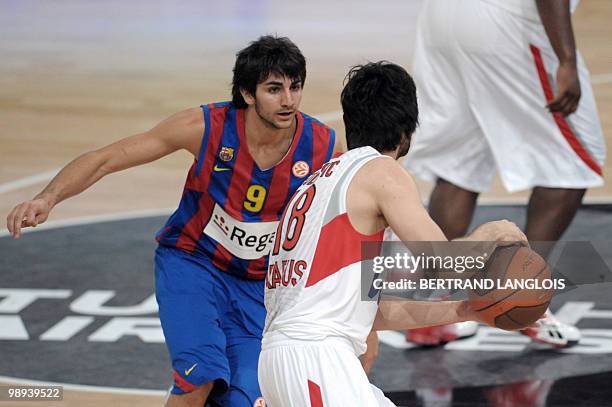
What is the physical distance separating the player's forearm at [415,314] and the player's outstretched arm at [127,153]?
45.8 inches

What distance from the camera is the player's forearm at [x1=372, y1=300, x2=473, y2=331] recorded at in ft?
13.6

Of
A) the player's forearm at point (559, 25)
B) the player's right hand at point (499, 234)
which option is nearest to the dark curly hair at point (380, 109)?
the player's right hand at point (499, 234)

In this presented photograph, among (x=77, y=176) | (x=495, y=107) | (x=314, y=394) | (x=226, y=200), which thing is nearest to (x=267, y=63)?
(x=226, y=200)

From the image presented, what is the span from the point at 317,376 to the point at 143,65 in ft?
31.2

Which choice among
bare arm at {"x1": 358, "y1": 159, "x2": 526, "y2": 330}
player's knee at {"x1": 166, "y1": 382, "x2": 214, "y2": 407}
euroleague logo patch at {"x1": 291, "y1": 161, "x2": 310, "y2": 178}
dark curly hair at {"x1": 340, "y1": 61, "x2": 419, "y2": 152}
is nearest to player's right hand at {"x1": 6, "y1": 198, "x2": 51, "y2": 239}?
player's knee at {"x1": 166, "y1": 382, "x2": 214, "y2": 407}

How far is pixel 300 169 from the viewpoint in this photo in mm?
4988

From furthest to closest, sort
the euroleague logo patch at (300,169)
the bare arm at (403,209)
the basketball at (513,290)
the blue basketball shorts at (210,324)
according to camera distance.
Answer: the euroleague logo patch at (300,169)
the blue basketball shorts at (210,324)
the basketball at (513,290)
the bare arm at (403,209)

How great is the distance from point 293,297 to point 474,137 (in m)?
2.90

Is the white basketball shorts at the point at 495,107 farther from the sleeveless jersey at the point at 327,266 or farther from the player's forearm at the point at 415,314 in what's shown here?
the sleeveless jersey at the point at 327,266

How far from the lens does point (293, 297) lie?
12.8 ft

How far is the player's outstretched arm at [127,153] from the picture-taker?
188 inches

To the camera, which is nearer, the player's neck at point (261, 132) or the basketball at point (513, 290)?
the basketball at point (513, 290)

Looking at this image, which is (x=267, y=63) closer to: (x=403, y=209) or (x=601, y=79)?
(x=403, y=209)

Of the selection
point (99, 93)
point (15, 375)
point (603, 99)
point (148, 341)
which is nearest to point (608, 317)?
point (148, 341)
